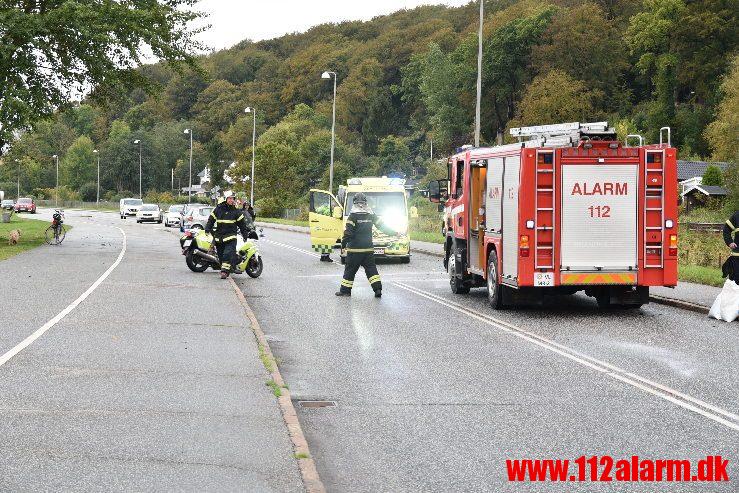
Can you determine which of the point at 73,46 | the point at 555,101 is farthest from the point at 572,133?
the point at 555,101

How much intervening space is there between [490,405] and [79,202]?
148 meters

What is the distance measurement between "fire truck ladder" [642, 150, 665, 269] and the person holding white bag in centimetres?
101

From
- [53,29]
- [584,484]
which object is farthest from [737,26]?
[584,484]

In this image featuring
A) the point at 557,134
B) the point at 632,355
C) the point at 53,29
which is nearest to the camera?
the point at 632,355

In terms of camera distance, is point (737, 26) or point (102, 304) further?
point (737, 26)

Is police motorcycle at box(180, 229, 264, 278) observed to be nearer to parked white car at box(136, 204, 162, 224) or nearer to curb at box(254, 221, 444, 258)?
curb at box(254, 221, 444, 258)

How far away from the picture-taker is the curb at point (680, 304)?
1700 cm

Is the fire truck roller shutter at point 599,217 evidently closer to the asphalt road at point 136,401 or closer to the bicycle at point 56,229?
the asphalt road at point 136,401

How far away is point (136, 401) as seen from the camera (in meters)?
8.31

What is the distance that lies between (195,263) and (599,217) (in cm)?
1121

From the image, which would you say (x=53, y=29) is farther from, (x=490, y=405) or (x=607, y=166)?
(x=490, y=405)

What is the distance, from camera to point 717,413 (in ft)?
28.2

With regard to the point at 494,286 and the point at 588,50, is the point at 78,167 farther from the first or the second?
the point at 494,286

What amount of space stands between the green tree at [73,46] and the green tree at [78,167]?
14326cm
